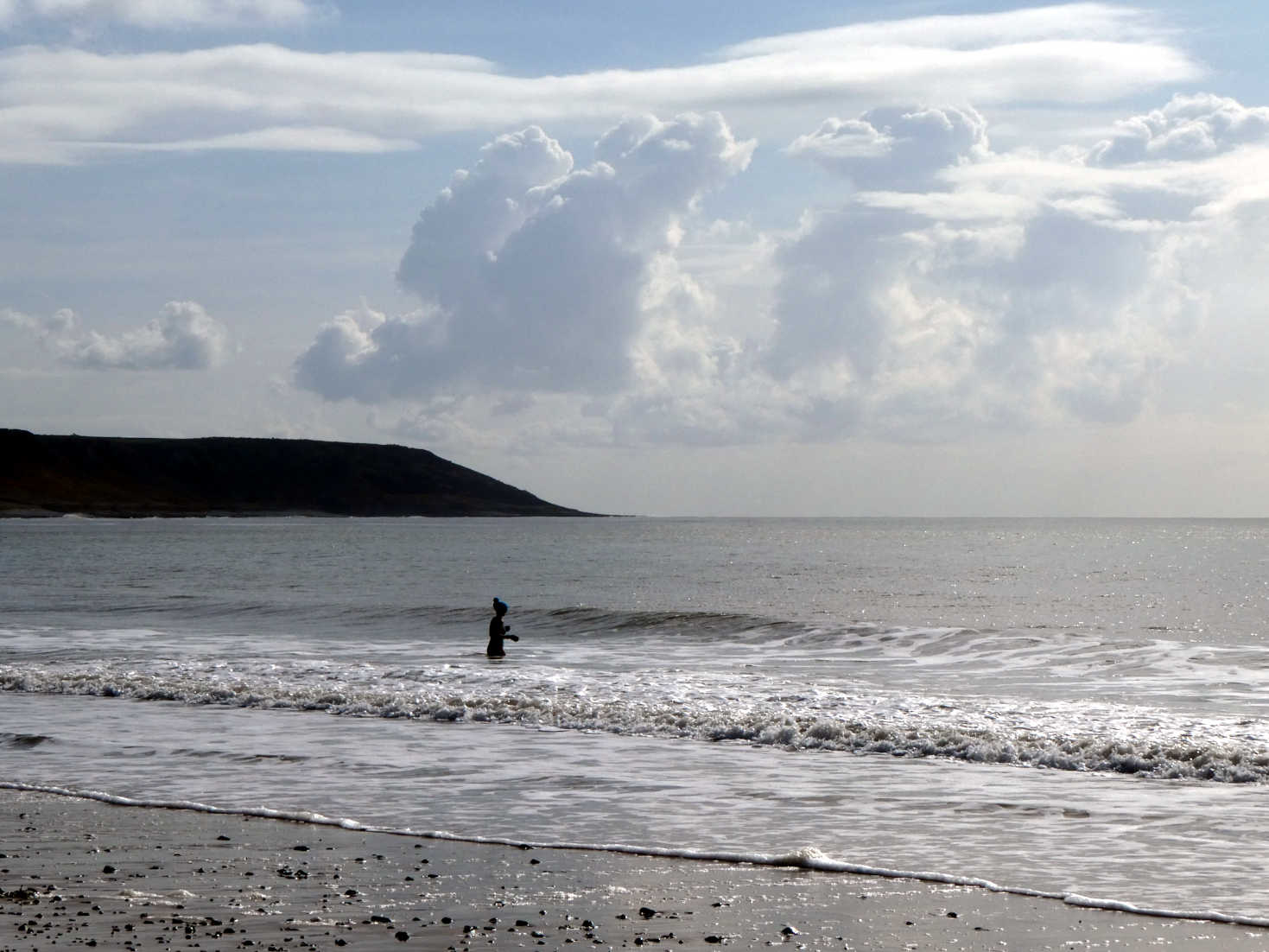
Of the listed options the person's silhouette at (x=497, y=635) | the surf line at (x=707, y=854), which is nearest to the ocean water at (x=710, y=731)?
the surf line at (x=707, y=854)

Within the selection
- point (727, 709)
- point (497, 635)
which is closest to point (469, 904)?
point (727, 709)

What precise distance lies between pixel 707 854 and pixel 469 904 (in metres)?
2.38

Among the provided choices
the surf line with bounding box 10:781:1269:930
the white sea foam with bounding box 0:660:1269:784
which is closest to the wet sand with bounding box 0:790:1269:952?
the surf line with bounding box 10:781:1269:930

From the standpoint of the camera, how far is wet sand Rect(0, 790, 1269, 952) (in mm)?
8727

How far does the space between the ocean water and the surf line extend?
0.05 m

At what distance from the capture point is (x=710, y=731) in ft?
60.2

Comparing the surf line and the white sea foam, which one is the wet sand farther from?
the white sea foam

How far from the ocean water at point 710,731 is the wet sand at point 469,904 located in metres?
0.58

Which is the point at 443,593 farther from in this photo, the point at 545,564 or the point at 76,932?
the point at 76,932

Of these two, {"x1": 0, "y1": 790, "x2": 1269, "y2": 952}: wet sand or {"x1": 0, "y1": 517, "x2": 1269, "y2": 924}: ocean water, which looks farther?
{"x1": 0, "y1": 517, "x2": 1269, "y2": 924}: ocean water

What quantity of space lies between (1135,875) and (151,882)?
294 inches

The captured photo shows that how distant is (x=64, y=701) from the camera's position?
2192 cm

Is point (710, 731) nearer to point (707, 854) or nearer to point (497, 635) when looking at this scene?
point (707, 854)

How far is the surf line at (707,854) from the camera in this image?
31.4 ft
